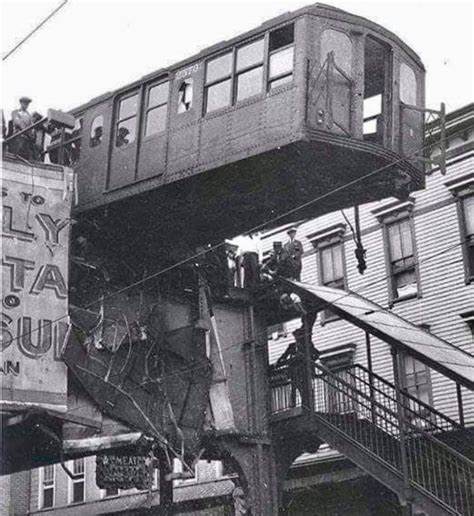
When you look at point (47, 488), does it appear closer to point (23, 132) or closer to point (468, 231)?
point (468, 231)

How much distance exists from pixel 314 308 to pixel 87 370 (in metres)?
5.02

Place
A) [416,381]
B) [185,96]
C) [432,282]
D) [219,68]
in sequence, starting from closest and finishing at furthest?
[219,68], [185,96], [416,381], [432,282]

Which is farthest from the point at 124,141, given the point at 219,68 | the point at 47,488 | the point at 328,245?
the point at 47,488

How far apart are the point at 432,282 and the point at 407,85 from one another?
966 cm

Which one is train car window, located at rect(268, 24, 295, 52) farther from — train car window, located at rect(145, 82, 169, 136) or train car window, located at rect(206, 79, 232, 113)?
train car window, located at rect(145, 82, 169, 136)

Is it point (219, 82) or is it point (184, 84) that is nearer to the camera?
point (219, 82)

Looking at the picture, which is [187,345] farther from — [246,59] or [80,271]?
[246,59]

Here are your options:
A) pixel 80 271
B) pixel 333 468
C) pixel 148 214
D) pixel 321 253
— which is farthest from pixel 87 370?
pixel 321 253

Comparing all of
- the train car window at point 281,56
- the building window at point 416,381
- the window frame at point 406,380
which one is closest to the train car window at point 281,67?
the train car window at point 281,56

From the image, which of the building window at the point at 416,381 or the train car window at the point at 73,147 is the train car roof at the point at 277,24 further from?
the building window at the point at 416,381

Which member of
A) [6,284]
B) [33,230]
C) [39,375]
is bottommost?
[39,375]

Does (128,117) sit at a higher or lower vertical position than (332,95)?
higher

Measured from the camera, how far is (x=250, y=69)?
16312 mm

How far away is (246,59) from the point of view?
16422 millimetres
